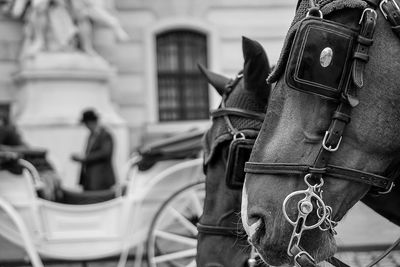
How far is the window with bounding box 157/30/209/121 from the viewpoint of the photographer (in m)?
13.8

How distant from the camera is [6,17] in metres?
11.8

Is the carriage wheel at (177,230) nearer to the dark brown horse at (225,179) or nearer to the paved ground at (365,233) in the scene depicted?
the paved ground at (365,233)

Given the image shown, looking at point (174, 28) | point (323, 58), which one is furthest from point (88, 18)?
point (323, 58)

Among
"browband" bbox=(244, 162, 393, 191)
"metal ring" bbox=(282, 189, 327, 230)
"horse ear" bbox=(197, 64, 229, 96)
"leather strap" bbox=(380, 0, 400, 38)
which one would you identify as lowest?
"horse ear" bbox=(197, 64, 229, 96)

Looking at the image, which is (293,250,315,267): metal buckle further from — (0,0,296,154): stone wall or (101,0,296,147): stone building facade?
(101,0,296,147): stone building facade

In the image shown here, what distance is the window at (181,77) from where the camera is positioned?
1383 centimetres

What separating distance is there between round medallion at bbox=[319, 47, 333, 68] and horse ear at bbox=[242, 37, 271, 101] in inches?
43.4

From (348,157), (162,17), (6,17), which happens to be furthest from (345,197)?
(162,17)

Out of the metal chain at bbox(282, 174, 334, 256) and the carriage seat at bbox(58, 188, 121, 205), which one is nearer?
the metal chain at bbox(282, 174, 334, 256)

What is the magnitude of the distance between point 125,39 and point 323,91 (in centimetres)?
1081

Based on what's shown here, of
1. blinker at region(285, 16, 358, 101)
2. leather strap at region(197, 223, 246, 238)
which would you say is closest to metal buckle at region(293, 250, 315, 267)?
blinker at region(285, 16, 358, 101)

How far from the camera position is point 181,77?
13953mm

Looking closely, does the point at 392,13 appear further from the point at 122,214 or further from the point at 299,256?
the point at 122,214

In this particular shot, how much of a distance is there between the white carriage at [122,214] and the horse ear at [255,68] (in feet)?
7.25
